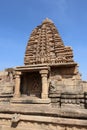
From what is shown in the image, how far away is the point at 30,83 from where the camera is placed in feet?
40.8

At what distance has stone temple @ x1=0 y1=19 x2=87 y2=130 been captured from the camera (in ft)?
16.7


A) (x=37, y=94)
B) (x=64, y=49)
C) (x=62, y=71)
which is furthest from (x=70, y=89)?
(x=64, y=49)

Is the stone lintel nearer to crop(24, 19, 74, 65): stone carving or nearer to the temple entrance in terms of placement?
the temple entrance

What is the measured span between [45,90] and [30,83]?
7.93 feet

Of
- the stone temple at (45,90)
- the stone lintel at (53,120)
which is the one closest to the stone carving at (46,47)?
the stone temple at (45,90)

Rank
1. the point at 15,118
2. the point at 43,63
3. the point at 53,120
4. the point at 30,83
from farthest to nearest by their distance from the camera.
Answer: the point at 43,63 → the point at 30,83 → the point at 15,118 → the point at 53,120

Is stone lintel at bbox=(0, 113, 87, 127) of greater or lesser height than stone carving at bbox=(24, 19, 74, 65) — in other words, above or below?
below

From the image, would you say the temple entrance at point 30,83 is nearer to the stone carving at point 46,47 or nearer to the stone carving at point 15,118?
the stone carving at point 46,47

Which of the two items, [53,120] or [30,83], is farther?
[30,83]

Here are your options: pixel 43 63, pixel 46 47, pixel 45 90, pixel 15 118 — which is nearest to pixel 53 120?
pixel 15 118

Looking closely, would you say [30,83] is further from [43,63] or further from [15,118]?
[15,118]

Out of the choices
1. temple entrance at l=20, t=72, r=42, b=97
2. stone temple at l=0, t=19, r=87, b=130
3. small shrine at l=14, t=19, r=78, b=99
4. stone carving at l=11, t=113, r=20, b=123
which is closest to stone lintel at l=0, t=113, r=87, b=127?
stone temple at l=0, t=19, r=87, b=130

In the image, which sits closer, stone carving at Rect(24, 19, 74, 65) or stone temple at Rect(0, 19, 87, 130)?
stone temple at Rect(0, 19, 87, 130)

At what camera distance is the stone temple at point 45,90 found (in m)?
5.08
